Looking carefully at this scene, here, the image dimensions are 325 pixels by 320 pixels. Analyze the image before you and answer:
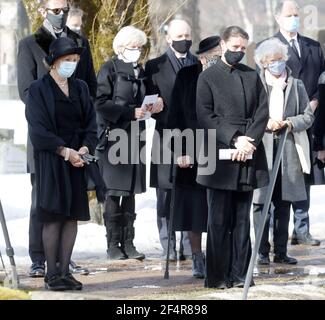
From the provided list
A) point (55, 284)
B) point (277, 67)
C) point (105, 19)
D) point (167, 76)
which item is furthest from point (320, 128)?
point (105, 19)

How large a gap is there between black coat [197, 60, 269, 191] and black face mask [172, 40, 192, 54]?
1.81m

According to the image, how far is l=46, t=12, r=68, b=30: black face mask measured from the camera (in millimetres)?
13125

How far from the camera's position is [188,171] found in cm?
1326

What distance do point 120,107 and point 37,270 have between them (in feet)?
6.59

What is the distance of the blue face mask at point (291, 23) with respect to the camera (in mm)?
15383

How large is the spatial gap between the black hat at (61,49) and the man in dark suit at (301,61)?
3.78m

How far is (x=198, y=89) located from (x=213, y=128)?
1.31 ft

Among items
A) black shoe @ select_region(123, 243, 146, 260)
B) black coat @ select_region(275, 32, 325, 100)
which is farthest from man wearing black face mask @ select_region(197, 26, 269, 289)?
black coat @ select_region(275, 32, 325, 100)

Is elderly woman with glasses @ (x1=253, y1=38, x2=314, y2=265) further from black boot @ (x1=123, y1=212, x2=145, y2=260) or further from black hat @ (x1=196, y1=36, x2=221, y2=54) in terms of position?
black boot @ (x1=123, y1=212, x2=145, y2=260)

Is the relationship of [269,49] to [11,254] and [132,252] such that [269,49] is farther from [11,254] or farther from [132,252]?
[11,254]

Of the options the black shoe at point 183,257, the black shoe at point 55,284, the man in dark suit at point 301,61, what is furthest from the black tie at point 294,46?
the black shoe at point 55,284

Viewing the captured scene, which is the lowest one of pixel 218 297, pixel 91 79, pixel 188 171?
pixel 218 297
